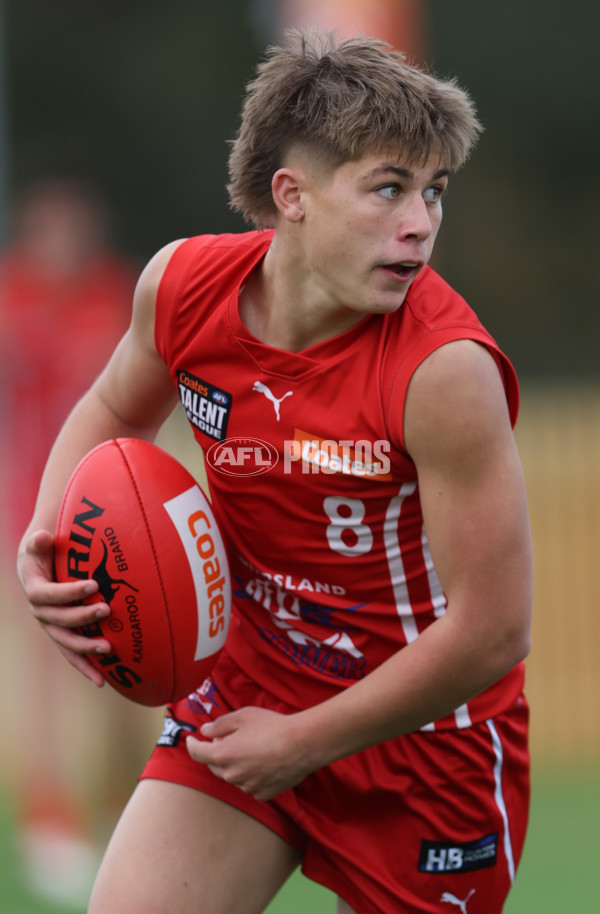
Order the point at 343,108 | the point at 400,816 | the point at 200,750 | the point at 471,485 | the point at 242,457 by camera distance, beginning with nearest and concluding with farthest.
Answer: the point at 471,485 < the point at 343,108 < the point at 200,750 < the point at 242,457 < the point at 400,816

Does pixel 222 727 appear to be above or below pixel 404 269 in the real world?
below

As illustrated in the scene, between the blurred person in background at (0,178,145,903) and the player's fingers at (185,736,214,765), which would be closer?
the player's fingers at (185,736,214,765)

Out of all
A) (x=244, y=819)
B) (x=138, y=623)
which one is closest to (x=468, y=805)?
(x=244, y=819)

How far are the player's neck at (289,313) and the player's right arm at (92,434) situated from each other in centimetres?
25

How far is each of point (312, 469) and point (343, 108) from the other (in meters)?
0.74

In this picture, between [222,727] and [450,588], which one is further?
[222,727]

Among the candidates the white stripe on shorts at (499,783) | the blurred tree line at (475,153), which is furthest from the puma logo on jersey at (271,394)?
the blurred tree line at (475,153)

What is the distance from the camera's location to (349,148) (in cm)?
242

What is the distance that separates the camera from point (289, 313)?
8.79 ft

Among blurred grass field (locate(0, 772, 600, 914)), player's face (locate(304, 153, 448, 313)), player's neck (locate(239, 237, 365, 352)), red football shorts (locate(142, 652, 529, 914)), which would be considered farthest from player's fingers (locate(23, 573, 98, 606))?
blurred grass field (locate(0, 772, 600, 914))

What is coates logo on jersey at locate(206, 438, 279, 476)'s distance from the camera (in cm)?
264

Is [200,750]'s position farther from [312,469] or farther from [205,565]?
[312,469]

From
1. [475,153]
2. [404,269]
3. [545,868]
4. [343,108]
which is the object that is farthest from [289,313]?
[475,153]

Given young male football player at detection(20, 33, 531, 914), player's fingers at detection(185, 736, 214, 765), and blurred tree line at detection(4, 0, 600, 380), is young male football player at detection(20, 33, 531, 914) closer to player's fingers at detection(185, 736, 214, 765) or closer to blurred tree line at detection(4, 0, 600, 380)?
player's fingers at detection(185, 736, 214, 765)
